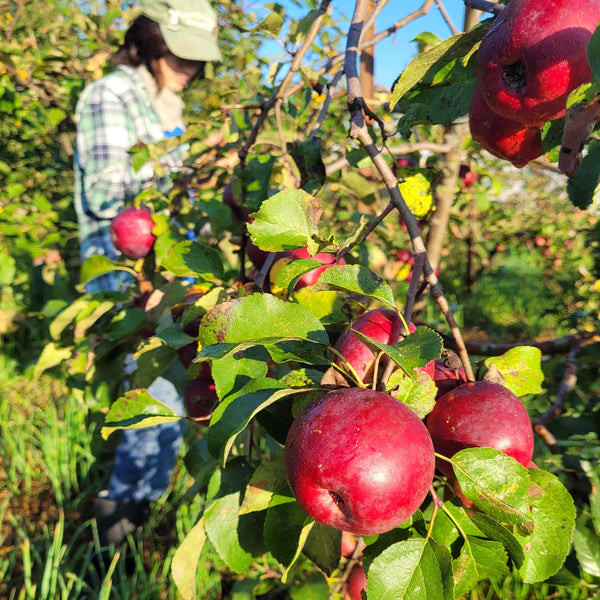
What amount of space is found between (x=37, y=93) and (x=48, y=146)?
48cm

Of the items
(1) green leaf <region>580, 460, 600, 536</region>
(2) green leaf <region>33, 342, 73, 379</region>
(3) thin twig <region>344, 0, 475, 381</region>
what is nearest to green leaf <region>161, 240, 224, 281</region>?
(3) thin twig <region>344, 0, 475, 381</region>

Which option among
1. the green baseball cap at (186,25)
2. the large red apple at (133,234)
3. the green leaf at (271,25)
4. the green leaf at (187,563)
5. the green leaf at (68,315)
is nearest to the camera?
the green leaf at (187,563)

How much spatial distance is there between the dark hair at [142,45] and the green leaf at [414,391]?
1667 millimetres

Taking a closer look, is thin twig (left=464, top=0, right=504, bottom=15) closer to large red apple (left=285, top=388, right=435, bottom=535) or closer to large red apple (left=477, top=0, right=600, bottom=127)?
large red apple (left=477, top=0, right=600, bottom=127)

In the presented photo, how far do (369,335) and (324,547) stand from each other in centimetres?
23

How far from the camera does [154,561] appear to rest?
1568 mm

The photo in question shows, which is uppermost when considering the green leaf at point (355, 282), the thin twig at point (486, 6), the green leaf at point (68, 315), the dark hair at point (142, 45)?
the dark hair at point (142, 45)

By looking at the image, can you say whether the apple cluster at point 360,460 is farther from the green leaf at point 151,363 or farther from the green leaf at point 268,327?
the green leaf at point 151,363

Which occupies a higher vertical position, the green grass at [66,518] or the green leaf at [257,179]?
the green leaf at [257,179]

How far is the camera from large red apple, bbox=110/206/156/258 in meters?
1.06

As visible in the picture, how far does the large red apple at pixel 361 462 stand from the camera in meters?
0.37

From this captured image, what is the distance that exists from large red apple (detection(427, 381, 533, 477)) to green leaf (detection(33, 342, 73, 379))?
0.90 metres

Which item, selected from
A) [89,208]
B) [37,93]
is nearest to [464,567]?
[89,208]

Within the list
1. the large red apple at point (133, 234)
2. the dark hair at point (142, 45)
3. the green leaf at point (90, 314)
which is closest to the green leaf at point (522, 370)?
the green leaf at point (90, 314)
